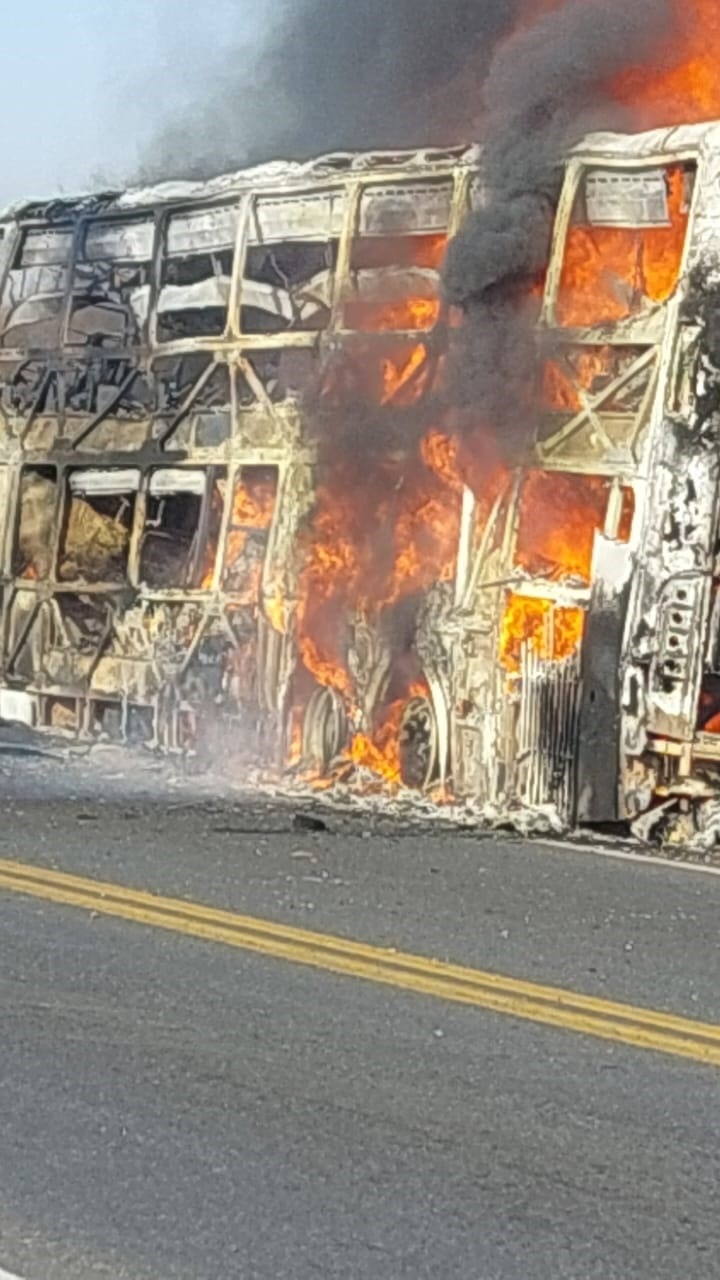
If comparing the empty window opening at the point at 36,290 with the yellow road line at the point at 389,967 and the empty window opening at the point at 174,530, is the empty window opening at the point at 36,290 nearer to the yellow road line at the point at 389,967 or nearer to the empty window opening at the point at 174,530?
the empty window opening at the point at 174,530

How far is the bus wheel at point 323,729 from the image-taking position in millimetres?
13242

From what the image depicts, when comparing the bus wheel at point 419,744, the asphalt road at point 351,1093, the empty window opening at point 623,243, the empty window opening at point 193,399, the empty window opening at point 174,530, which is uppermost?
the empty window opening at point 623,243

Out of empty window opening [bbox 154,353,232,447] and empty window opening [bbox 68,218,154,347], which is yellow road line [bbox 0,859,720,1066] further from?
empty window opening [bbox 68,218,154,347]

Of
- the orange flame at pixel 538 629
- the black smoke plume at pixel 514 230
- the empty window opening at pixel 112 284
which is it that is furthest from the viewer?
the empty window opening at pixel 112 284

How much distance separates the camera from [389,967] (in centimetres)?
686

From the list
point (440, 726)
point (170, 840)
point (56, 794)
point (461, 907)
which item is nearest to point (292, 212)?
point (440, 726)

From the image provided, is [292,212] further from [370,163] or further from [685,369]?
[685,369]

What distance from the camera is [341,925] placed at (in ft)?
24.8

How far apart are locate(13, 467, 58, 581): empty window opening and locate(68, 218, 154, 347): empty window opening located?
111 cm

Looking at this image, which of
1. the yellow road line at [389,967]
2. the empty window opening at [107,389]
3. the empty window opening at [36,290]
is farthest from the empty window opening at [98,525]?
the yellow road line at [389,967]

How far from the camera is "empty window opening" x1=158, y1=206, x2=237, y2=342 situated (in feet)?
47.1

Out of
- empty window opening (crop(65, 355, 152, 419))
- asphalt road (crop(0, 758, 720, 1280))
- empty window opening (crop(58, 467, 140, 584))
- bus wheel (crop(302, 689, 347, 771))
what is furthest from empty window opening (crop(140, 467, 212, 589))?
asphalt road (crop(0, 758, 720, 1280))

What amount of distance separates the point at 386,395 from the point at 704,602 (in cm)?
314

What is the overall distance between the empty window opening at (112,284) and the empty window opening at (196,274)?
0.85 feet
